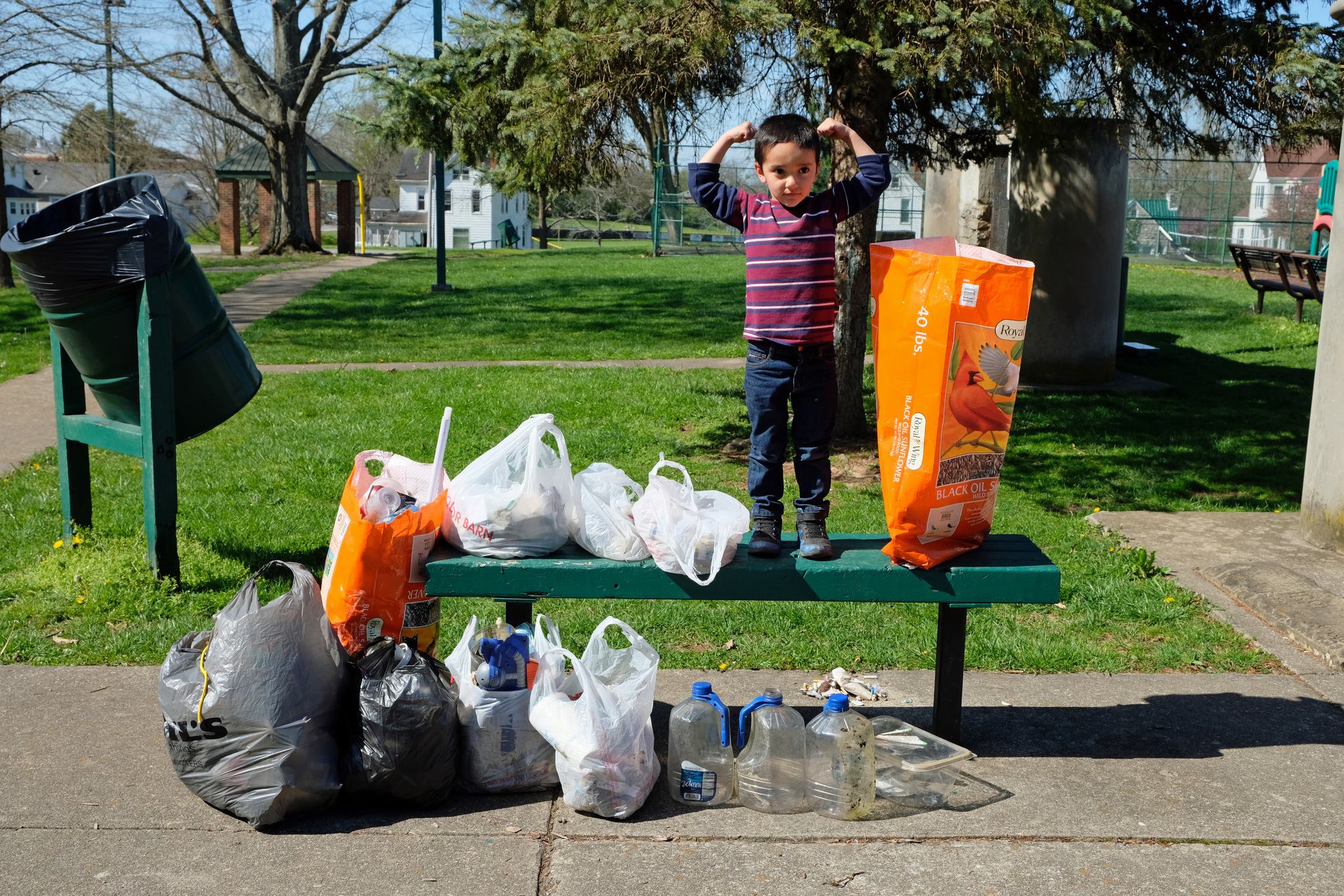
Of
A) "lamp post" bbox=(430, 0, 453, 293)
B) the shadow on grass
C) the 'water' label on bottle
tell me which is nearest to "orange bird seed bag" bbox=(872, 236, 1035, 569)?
the 'water' label on bottle

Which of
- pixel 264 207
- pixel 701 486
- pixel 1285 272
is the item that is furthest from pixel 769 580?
pixel 264 207

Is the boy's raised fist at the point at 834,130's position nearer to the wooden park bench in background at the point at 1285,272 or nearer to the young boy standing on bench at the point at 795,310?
the young boy standing on bench at the point at 795,310

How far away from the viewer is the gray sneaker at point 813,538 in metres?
3.82

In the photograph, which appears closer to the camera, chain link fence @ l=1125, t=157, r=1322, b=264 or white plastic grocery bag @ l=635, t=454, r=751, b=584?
white plastic grocery bag @ l=635, t=454, r=751, b=584

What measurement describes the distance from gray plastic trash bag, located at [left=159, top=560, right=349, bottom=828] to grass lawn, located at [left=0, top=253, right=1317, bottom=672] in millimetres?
1348

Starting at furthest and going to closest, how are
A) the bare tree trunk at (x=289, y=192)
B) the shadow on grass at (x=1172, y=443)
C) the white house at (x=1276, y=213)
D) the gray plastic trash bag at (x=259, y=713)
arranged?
the bare tree trunk at (x=289, y=192) < the white house at (x=1276, y=213) < the shadow on grass at (x=1172, y=443) < the gray plastic trash bag at (x=259, y=713)

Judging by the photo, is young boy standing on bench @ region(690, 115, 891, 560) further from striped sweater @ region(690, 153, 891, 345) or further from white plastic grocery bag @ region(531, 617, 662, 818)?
white plastic grocery bag @ region(531, 617, 662, 818)

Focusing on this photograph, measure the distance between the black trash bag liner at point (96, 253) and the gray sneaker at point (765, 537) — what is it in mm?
2725

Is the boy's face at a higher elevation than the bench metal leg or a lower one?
higher

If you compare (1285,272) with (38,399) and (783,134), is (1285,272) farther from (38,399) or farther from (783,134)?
(38,399)

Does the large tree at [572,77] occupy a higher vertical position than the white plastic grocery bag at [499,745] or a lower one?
higher

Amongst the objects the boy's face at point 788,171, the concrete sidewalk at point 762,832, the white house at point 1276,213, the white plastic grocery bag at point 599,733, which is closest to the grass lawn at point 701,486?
the concrete sidewalk at point 762,832

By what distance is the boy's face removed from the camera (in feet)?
12.3

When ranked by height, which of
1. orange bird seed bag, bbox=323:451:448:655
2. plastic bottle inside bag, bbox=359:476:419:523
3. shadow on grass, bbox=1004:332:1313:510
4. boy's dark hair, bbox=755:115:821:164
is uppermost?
boy's dark hair, bbox=755:115:821:164
